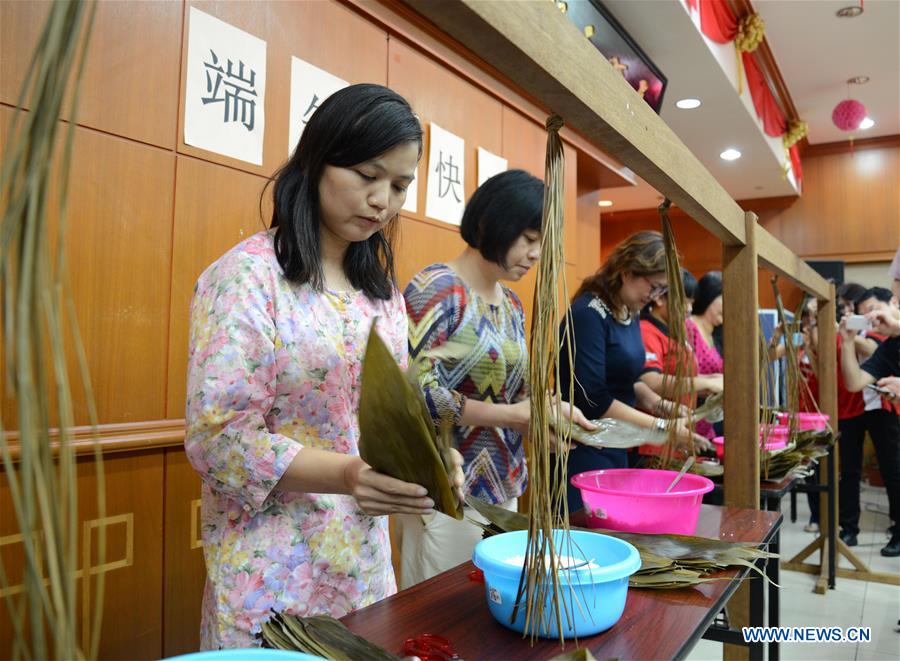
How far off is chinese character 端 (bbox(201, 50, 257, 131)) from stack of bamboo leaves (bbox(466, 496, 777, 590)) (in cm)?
156

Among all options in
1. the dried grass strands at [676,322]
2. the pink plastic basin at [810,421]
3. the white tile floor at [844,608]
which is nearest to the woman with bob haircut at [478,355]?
the dried grass strands at [676,322]

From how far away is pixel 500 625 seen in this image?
0.82 m

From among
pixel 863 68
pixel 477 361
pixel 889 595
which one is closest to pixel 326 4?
pixel 477 361

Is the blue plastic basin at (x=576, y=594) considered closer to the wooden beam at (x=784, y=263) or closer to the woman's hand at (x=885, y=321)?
the wooden beam at (x=784, y=263)

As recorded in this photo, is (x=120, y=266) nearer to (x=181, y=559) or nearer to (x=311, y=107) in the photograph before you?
(x=181, y=559)

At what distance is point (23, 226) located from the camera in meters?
0.32

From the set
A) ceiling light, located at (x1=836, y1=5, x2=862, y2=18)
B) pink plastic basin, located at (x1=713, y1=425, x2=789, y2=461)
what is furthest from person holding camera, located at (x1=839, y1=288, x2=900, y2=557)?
ceiling light, located at (x1=836, y1=5, x2=862, y2=18)

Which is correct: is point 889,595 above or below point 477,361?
below

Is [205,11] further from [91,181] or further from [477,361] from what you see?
[477,361]

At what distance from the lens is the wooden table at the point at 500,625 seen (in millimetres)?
761

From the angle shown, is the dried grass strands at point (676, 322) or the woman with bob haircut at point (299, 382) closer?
the woman with bob haircut at point (299, 382)

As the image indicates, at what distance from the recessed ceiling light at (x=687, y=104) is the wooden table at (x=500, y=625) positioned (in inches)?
190

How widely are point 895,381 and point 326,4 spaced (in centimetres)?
292

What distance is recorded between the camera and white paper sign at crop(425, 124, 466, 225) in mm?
3059
